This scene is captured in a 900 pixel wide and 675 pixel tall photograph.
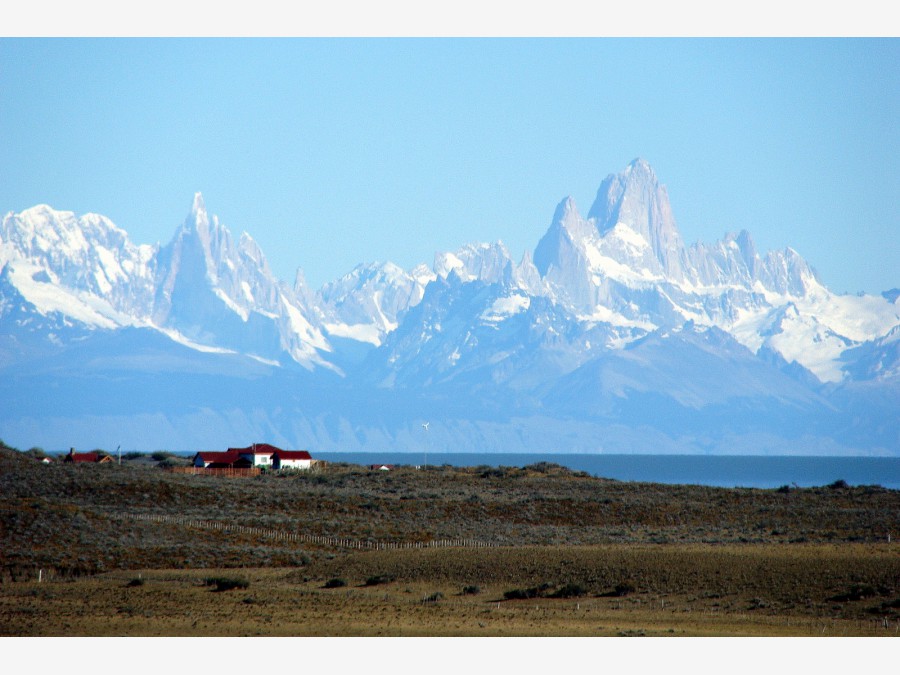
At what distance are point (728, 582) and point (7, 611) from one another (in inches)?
1008

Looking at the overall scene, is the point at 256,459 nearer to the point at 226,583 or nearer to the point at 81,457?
the point at 81,457

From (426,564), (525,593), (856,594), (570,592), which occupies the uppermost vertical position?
(856,594)

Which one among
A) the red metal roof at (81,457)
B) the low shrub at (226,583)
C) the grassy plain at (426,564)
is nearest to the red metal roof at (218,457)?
the red metal roof at (81,457)

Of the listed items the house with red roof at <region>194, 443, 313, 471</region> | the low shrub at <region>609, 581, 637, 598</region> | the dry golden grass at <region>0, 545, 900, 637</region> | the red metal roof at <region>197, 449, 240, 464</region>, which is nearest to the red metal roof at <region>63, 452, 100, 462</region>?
the house with red roof at <region>194, 443, 313, 471</region>

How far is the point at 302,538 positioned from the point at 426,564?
14096 mm

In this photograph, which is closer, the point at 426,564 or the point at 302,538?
the point at 426,564

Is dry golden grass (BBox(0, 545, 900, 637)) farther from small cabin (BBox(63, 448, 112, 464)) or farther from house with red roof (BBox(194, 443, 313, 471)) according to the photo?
small cabin (BBox(63, 448, 112, 464))

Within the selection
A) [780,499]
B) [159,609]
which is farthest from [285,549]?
[780,499]

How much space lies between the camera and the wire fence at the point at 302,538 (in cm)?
6594

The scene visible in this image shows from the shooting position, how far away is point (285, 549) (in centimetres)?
6369

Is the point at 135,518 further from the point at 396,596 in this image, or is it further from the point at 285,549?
the point at 396,596

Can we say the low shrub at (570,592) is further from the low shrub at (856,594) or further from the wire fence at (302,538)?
the wire fence at (302,538)

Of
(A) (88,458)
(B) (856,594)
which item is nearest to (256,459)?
(A) (88,458)

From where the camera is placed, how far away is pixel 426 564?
56188 mm
